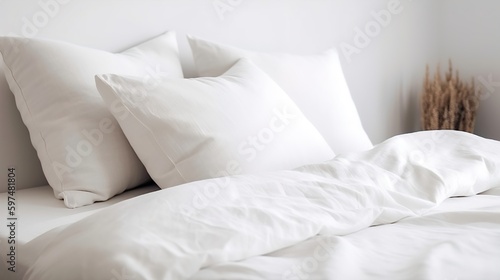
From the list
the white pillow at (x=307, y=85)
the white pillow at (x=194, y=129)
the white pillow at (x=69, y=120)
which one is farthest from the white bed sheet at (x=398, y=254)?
the white pillow at (x=307, y=85)

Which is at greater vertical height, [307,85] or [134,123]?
[134,123]

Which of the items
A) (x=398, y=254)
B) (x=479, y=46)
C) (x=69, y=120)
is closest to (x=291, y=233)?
(x=398, y=254)

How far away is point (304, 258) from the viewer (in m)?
1.20

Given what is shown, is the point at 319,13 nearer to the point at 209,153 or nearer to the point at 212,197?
the point at 209,153

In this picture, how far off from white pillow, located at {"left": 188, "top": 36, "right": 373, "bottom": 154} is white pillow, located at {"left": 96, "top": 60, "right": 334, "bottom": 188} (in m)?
0.43

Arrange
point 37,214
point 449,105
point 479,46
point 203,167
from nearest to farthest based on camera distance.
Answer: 1. point 37,214
2. point 203,167
3. point 449,105
4. point 479,46

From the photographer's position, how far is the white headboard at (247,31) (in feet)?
6.69

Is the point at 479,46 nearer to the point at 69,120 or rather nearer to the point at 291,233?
the point at 69,120

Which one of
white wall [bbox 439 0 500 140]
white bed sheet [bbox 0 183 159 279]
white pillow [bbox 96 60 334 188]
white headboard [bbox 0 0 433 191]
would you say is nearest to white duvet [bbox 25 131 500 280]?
white bed sheet [bbox 0 183 159 279]

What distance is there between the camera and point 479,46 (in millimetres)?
3730

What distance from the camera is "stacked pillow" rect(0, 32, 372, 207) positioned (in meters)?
1.81

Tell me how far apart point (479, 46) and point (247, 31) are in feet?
5.34

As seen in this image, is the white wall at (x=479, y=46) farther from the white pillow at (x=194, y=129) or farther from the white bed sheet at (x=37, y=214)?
the white bed sheet at (x=37, y=214)

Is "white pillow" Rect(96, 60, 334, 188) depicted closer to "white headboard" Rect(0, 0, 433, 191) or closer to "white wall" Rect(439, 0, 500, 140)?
"white headboard" Rect(0, 0, 433, 191)
